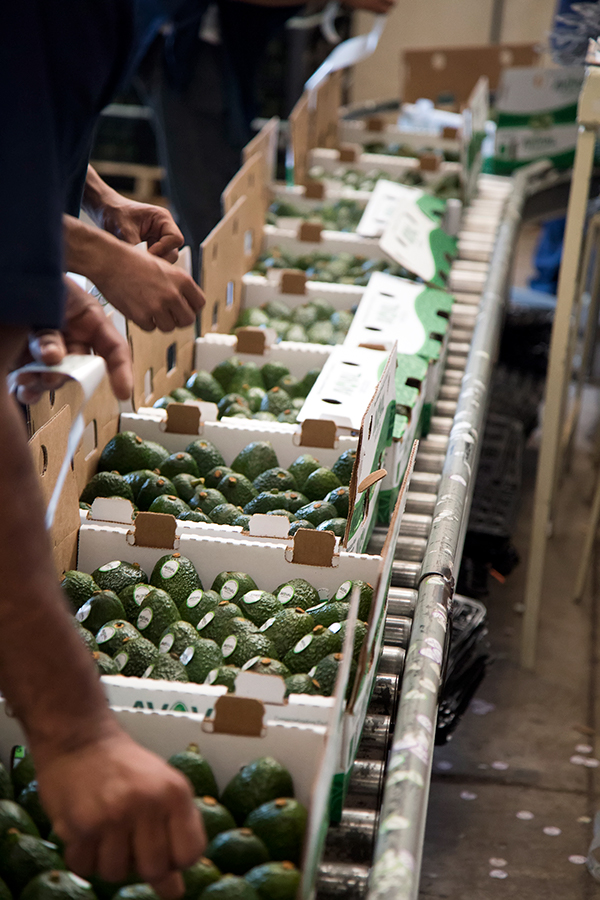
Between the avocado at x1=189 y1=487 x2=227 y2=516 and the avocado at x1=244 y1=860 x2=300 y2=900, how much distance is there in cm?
77

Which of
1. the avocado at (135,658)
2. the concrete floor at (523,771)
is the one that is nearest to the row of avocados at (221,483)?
the avocado at (135,658)

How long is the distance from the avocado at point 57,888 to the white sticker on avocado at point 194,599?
1.68 ft

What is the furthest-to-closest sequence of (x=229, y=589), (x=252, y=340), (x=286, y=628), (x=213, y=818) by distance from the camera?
(x=252, y=340) < (x=229, y=589) < (x=286, y=628) < (x=213, y=818)

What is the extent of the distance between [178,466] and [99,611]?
442 mm

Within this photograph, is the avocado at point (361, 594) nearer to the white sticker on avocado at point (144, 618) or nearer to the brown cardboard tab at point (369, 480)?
the brown cardboard tab at point (369, 480)

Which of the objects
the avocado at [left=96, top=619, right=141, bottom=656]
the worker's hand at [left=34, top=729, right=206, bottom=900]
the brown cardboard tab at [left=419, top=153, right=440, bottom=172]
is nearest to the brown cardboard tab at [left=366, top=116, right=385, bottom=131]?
the brown cardboard tab at [left=419, top=153, right=440, bottom=172]

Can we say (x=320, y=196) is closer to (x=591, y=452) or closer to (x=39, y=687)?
(x=591, y=452)

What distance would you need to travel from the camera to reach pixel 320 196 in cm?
339

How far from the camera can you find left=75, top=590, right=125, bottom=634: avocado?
1.47 m

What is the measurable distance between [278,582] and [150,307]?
0.51 metres

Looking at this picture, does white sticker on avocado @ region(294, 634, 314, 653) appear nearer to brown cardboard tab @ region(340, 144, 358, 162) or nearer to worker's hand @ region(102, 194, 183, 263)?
worker's hand @ region(102, 194, 183, 263)

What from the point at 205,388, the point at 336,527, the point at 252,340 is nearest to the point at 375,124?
the point at 252,340

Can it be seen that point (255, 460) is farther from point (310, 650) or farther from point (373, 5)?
point (373, 5)

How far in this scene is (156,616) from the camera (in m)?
1.49
